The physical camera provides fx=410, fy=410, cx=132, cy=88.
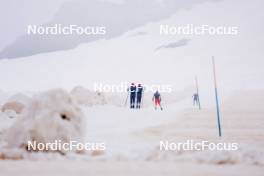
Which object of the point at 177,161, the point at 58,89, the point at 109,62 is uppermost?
the point at 109,62

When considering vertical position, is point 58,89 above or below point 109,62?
below

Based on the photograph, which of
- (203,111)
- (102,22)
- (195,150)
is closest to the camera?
(195,150)

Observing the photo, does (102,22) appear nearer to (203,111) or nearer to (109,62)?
(109,62)

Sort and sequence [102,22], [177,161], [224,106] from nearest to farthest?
[177,161] → [102,22] → [224,106]

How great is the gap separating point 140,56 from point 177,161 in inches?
168

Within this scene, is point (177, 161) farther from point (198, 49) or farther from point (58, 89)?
point (198, 49)

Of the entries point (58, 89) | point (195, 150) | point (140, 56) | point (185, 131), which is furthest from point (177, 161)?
point (140, 56)

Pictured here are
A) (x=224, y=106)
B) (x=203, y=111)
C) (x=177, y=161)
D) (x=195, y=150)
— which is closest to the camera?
(x=177, y=161)

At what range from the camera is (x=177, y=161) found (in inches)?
126

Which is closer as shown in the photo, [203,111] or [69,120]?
[69,120]

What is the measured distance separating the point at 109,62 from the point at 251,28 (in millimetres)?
2359

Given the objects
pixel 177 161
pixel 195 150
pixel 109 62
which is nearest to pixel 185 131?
pixel 195 150

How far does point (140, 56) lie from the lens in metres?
7.32

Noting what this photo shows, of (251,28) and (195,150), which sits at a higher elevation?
(251,28)
